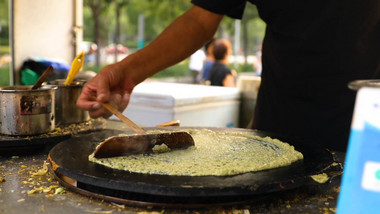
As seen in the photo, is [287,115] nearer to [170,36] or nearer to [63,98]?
Result: [170,36]

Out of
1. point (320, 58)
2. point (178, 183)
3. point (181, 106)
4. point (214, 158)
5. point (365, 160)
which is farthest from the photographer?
point (181, 106)

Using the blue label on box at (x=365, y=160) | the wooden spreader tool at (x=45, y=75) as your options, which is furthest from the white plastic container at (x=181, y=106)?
the blue label on box at (x=365, y=160)

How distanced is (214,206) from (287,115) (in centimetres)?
114

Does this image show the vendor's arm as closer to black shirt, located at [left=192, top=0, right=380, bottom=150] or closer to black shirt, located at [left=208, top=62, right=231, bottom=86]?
black shirt, located at [left=192, top=0, right=380, bottom=150]

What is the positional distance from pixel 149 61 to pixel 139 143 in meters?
0.61

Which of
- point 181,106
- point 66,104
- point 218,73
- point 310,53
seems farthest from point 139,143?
point 218,73

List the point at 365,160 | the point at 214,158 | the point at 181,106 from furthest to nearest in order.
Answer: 1. the point at 181,106
2. the point at 214,158
3. the point at 365,160

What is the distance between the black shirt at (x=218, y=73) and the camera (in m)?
6.10

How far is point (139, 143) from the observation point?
4.09ft

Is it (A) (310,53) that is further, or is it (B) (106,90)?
(A) (310,53)

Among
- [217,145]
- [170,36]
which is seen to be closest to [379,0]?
[170,36]

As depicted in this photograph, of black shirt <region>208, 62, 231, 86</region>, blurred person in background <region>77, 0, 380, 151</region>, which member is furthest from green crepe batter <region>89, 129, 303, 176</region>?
black shirt <region>208, 62, 231, 86</region>

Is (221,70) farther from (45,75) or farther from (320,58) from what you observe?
(45,75)

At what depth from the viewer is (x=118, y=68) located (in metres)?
1.64
